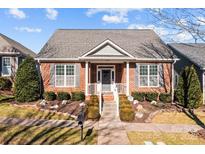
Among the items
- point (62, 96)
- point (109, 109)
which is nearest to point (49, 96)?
point (62, 96)

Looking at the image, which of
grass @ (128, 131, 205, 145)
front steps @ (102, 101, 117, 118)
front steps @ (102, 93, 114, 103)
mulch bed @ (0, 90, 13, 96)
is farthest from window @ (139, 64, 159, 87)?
mulch bed @ (0, 90, 13, 96)

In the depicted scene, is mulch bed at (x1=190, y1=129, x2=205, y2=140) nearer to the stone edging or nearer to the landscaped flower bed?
the stone edging

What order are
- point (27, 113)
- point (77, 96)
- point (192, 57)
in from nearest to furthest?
1. point (27, 113)
2. point (77, 96)
3. point (192, 57)

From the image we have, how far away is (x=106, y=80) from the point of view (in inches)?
971

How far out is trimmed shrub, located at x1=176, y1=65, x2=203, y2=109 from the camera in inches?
802

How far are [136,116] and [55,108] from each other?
221 inches

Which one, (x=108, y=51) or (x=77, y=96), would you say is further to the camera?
(x=108, y=51)

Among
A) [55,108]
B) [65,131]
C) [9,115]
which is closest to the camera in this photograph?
[65,131]

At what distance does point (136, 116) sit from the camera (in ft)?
55.2

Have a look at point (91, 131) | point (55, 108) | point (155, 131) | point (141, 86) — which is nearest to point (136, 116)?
point (155, 131)

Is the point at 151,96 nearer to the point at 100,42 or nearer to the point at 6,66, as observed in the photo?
the point at 100,42

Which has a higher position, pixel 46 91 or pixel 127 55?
pixel 127 55

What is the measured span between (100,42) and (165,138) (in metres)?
15.0
